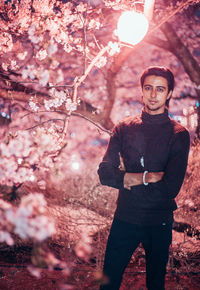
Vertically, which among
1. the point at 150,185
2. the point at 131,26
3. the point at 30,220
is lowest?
the point at 30,220

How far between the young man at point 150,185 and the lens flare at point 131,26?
3.76 feet

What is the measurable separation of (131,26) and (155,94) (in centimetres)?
143

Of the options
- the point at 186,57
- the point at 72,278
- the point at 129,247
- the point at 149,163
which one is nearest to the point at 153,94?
the point at 149,163

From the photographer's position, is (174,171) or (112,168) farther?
(112,168)

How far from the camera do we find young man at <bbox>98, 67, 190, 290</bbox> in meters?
2.15

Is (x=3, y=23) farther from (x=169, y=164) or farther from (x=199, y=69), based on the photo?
(x=199, y=69)

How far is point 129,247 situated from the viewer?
2197mm

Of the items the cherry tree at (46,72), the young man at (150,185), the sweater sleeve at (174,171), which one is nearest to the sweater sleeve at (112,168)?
the young man at (150,185)

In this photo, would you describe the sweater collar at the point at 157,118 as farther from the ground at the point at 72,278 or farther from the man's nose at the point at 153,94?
the ground at the point at 72,278

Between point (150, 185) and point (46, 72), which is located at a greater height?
point (46, 72)

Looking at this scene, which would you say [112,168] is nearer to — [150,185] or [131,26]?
[150,185]

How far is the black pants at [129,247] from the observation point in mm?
2182

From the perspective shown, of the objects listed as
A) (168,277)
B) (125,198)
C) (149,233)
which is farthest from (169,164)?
(168,277)

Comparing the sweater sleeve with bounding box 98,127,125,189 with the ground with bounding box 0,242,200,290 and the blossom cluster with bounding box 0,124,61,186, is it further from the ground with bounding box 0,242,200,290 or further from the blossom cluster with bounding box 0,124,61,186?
the ground with bounding box 0,242,200,290
